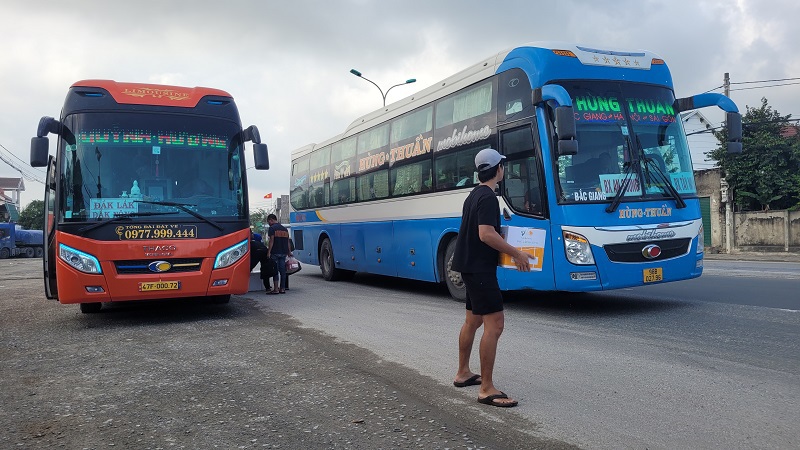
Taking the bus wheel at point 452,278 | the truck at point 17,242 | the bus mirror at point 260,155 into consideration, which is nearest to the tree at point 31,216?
the truck at point 17,242

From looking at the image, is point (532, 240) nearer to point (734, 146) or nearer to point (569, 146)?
point (569, 146)

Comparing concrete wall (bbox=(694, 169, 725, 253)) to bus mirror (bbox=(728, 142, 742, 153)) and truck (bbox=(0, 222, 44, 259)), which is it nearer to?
bus mirror (bbox=(728, 142, 742, 153))

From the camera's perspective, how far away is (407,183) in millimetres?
12383

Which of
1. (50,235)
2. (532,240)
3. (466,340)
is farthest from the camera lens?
(50,235)

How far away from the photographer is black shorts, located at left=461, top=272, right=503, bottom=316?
4715 mm

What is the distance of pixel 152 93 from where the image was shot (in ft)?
31.6

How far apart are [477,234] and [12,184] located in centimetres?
10292

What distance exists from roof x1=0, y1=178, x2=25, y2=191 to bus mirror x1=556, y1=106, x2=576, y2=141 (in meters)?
97.4

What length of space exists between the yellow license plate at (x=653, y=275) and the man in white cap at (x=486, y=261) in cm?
452

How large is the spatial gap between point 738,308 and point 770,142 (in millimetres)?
23059

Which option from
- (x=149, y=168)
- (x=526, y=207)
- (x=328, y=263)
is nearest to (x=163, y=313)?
(x=149, y=168)

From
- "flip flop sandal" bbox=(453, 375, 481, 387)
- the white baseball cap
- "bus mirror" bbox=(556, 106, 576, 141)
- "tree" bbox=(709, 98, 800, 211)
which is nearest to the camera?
the white baseball cap

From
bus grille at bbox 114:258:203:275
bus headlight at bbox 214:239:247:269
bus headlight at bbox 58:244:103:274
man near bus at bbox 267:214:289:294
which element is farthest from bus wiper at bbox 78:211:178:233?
man near bus at bbox 267:214:289:294

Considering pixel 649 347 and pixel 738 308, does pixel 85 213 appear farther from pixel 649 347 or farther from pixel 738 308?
pixel 738 308
